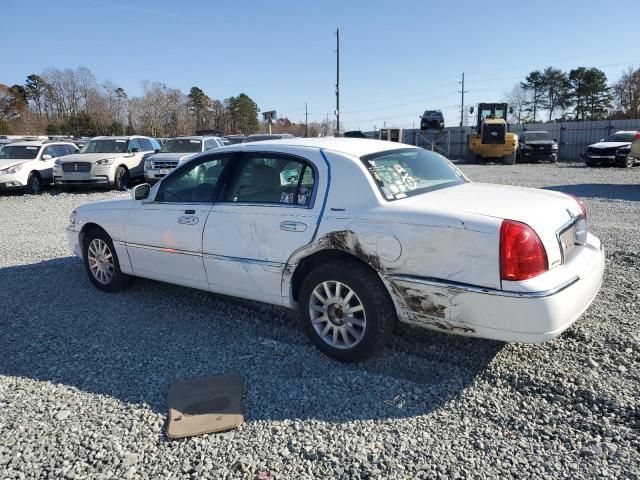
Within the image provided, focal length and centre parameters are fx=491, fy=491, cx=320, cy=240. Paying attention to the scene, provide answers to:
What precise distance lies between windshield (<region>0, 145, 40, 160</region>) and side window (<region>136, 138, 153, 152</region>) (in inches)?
124

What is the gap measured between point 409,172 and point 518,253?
1257 mm

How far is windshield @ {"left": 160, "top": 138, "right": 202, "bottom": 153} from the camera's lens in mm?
16078

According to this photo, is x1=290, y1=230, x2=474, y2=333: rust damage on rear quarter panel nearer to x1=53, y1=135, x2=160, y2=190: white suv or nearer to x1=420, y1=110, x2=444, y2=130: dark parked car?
x1=53, y1=135, x2=160, y2=190: white suv

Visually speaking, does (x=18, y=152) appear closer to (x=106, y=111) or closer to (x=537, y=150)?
(x=537, y=150)

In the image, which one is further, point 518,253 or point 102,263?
point 102,263

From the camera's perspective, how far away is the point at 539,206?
3.31 m

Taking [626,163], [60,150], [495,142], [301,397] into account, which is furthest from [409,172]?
[495,142]

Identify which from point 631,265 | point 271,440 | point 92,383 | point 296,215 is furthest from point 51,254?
point 631,265

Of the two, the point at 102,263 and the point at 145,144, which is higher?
the point at 145,144

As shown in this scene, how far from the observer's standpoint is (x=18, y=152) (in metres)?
15.7

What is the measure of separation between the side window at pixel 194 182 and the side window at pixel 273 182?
0.84 ft

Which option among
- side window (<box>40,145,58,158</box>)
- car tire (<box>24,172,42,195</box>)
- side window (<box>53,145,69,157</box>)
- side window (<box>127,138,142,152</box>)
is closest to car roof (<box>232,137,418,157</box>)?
side window (<box>127,138,142,152</box>)

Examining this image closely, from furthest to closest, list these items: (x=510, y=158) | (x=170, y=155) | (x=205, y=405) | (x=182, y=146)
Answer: (x=510, y=158), (x=182, y=146), (x=170, y=155), (x=205, y=405)

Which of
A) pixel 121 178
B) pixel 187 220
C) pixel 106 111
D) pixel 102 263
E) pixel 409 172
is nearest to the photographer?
pixel 409 172
